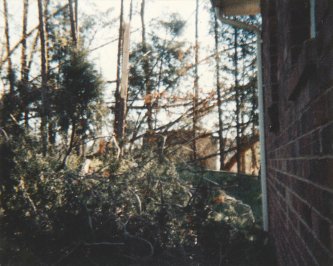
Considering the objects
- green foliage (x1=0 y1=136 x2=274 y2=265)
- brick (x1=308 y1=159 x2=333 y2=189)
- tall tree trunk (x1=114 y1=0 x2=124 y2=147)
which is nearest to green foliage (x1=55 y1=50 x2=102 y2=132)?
green foliage (x1=0 y1=136 x2=274 y2=265)

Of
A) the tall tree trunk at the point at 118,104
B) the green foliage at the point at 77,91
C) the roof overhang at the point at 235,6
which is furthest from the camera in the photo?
the tall tree trunk at the point at 118,104

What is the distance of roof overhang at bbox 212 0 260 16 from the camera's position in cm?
504

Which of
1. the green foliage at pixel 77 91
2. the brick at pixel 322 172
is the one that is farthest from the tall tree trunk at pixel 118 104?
the brick at pixel 322 172

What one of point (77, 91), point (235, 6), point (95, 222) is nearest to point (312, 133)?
point (235, 6)

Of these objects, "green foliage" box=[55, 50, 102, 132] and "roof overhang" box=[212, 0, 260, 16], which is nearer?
"roof overhang" box=[212, 0, 260, 16]

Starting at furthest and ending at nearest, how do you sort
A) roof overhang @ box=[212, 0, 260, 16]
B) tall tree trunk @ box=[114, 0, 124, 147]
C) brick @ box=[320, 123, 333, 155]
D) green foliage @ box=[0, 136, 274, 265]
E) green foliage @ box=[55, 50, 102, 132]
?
tall tree trunk @ box=[114, 0, 124, 147], green foliage @ box=[55, 50, 102, 132], green foliage @ box=[0, 136, 274, 265], roof overhang @ box=[212, 0, 260, 16], brick @ box=[320, 123, 333, 155]

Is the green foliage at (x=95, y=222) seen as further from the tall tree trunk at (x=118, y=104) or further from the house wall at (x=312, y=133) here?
the tall tree trunk at (x=118, y=104)

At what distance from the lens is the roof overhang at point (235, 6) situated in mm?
5041

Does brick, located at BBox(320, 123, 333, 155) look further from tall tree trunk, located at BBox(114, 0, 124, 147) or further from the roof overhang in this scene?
tall tree trunk, located at BBox(114, 0, 124, 147)

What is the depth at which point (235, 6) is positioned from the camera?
527cm

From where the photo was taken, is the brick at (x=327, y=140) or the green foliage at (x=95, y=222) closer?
the brick at (x=327, y=140)

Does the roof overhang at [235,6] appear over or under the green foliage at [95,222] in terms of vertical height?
over

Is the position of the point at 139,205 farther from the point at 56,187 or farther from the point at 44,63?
the point at 44,63

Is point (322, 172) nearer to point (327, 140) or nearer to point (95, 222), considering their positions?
point (327, 140)
